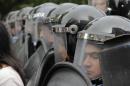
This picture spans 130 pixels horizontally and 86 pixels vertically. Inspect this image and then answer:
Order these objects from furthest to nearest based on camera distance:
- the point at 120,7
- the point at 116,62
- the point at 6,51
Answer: the point at 120,7 → the point at 6,51 → the point at 116,62

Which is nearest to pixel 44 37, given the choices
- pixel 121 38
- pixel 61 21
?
pixel 61 21

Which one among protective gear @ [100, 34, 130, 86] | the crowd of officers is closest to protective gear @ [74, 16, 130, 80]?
the crowd of officers

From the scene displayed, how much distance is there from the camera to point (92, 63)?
495 centimetres

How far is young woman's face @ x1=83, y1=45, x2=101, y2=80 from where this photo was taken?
4918mm

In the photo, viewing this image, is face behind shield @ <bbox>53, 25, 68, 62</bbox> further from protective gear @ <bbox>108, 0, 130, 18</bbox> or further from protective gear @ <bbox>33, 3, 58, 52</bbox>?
protective gear @ <bbox>108, 0, 130, 18</bbox>

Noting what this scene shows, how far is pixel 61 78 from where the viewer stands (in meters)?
4.86

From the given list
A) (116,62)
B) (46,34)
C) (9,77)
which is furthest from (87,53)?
(46,34)

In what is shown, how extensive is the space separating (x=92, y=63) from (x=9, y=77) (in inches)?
26.6

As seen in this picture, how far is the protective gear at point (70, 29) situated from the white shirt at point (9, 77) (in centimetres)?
88

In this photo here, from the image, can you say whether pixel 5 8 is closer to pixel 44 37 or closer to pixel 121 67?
pixel 44 37

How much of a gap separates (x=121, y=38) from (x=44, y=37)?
335cm

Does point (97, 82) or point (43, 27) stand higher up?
point (97, 82)

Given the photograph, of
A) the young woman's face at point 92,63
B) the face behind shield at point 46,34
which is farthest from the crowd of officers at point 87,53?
the face behind shield at point 46,34

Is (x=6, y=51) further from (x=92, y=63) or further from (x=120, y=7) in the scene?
(x=120, y=7)
